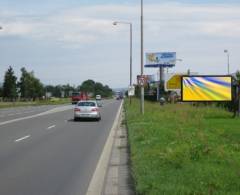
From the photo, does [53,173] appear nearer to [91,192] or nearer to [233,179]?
[91,192]

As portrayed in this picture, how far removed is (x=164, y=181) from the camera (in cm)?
1017

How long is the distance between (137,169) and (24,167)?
3223mm

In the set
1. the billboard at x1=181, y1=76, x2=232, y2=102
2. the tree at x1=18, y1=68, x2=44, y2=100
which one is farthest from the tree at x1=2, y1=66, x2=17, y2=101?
the billboard at x1=181, y1=76, x2=232, y2=102

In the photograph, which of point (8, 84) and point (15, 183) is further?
point (8, 84)

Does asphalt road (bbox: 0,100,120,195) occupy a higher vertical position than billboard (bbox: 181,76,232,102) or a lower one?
lower

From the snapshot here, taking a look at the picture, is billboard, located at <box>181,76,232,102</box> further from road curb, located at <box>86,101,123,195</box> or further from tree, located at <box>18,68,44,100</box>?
tree, located at <box>18,68,44,100</box>

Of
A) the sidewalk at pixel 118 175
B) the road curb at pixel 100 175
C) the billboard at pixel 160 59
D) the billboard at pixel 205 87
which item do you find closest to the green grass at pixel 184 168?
the sidewalk at pixel 118 175

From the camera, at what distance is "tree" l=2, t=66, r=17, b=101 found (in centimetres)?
13275

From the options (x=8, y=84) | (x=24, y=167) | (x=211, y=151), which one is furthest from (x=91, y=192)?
(x=8, y=84)

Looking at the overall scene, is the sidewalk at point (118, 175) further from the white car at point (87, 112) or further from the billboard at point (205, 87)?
the billboard at point (205, 87)

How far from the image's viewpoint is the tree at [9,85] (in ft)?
436

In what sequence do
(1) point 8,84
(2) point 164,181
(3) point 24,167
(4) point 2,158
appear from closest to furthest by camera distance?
1. (2) point 164,181
2. (3) point 24,167
3. (4) point 2,158
4. (1) point 8,84

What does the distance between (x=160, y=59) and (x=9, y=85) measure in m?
35.1

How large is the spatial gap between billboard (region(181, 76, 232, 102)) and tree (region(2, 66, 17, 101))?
93.2 m
